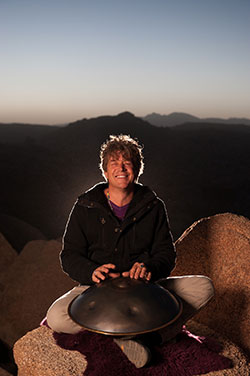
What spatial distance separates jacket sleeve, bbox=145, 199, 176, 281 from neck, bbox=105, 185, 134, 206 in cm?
24

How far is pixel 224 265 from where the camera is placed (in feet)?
→ 12.7

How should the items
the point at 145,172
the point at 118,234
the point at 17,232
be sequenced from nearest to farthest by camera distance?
the point at 118,234
the point at 17,232
the point at 145,172

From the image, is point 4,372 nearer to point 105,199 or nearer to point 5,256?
point 5,256

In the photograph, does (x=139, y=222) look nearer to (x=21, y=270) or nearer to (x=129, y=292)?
(x=129, y=292)

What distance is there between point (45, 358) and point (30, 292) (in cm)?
344

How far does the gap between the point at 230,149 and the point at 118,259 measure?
2713cm

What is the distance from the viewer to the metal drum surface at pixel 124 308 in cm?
239

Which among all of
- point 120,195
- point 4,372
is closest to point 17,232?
point 4,372

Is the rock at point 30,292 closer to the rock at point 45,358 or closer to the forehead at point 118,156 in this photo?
the rock at point 45,358

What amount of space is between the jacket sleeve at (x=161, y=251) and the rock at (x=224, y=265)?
865 mm

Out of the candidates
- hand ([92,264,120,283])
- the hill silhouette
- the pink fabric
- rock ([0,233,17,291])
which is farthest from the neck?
the hill silhouette

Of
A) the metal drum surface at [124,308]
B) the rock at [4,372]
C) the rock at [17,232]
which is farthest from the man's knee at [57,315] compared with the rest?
Answer: the rock at [17,232]

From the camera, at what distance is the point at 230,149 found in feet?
95.3

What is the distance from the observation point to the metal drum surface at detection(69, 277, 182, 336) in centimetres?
239
